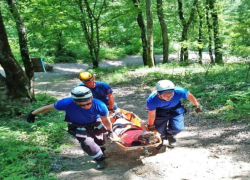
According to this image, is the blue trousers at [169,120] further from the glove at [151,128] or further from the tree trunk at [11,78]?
the tree trunk at [11,78]

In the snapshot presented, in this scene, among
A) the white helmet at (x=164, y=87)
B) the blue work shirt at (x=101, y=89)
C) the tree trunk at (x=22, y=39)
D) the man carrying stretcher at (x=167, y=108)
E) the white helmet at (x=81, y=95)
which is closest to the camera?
the white helmet at (x=81, y=95)

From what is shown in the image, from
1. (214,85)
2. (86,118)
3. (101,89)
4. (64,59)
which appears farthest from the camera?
(64,59)

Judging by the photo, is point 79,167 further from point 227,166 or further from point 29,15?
point 29,15

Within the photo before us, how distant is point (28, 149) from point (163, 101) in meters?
2.88

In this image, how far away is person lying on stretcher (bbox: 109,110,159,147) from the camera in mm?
4242

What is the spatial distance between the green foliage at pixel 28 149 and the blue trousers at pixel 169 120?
A: 2.23m

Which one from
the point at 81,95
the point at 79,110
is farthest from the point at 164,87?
the point at 79,110

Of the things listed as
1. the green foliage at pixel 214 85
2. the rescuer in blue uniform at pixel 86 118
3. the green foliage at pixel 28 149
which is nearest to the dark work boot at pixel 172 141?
the rescuer in blue uniform at pixel 86 118

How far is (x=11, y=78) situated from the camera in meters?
7.51

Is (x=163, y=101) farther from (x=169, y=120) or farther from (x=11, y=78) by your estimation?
(x=11, y=78)

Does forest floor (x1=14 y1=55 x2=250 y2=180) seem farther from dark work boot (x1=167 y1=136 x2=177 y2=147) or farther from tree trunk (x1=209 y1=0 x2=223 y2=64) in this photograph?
tree trunk (x1=209 y1=0 x2=223 y2=64)

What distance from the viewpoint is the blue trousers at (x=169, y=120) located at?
4809mm

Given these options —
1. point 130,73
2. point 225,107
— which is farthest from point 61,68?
point 225,107

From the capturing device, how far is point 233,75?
32.5 ft
